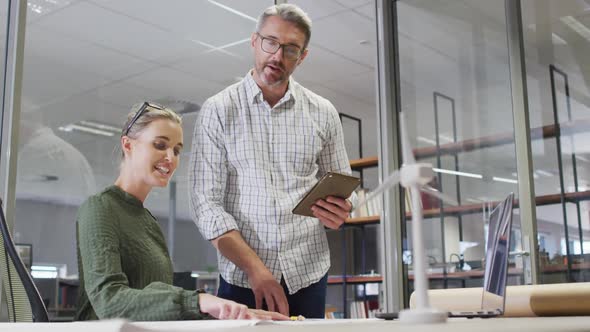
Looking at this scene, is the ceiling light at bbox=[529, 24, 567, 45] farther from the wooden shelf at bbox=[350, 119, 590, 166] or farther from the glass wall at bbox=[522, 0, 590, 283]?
the wooden shelf at bbox=[350, 119, 590, 166]

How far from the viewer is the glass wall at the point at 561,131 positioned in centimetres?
346

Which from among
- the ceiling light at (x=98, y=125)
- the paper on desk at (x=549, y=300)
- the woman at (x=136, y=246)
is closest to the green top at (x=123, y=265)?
the woman at (x=136, y=246)

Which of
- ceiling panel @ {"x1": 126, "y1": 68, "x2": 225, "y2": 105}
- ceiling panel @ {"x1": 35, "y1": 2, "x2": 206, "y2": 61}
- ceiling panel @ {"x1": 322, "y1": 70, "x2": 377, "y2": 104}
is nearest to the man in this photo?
ceiling panel @ {"x1": 35, "y1": 2, "x2": 206, "y2": 61}

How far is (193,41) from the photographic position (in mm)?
4125

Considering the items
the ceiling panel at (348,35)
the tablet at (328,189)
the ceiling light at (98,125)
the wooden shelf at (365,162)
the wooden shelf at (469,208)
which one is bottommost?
the tablet at (328,189)

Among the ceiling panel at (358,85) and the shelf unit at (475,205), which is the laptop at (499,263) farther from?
the ceiling panel at (358,85)

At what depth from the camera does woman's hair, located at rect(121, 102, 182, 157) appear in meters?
1.75

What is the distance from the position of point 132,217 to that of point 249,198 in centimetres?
48

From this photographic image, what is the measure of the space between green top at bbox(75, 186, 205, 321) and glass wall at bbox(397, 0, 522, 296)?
101 inches

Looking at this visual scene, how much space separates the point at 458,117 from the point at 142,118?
2789mm

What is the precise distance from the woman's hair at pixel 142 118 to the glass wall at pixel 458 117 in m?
2.41

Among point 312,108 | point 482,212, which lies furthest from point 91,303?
point 482,212

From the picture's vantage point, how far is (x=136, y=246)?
1528 mm

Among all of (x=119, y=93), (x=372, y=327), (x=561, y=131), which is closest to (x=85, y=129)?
(x=119, y=93)
